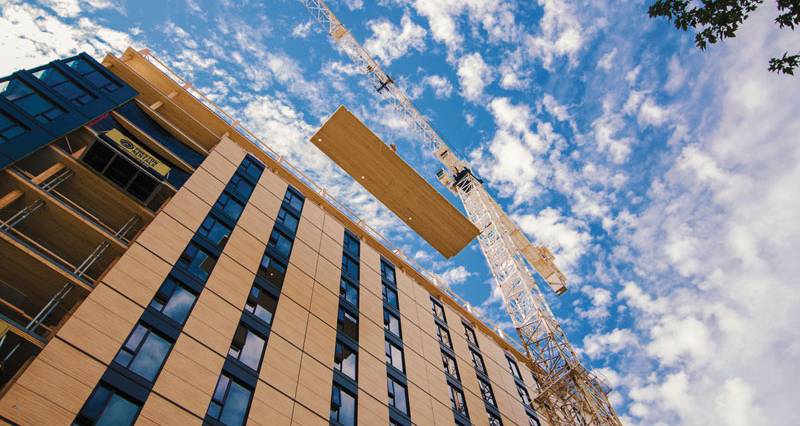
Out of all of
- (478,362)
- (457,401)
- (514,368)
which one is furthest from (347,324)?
(514,368)

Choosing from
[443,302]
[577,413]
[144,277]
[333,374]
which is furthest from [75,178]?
[577,413]

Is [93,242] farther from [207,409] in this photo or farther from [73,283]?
[207,409]

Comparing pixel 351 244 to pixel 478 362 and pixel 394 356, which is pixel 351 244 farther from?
pixel 478 362

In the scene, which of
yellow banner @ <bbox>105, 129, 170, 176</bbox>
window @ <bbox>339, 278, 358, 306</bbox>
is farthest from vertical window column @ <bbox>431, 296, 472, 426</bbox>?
yellow banner @ <bbox>105, 129, 170, 176</bbox>

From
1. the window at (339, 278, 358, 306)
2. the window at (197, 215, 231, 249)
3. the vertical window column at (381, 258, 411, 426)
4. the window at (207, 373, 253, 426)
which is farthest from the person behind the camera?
the window at (339, 278, 358, 306)

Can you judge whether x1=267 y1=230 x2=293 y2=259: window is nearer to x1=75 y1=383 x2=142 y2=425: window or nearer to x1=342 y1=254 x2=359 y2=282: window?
x1=342 y1=254 x2=359 y2=282: window

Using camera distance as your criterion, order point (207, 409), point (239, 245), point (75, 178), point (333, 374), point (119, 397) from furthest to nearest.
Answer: point (239, 245)
point (333, 374)
point (75, 178)
point (207, 409)
point (119, 397)

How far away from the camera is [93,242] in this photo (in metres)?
18.7

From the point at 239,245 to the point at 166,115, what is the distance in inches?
452

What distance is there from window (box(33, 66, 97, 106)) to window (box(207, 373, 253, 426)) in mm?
14916

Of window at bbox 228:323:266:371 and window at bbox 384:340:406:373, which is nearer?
window at bbox 228:323:266:371

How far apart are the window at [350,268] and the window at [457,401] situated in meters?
9.38

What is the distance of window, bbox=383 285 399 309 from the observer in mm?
31952

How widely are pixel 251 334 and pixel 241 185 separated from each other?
11.0 meters
